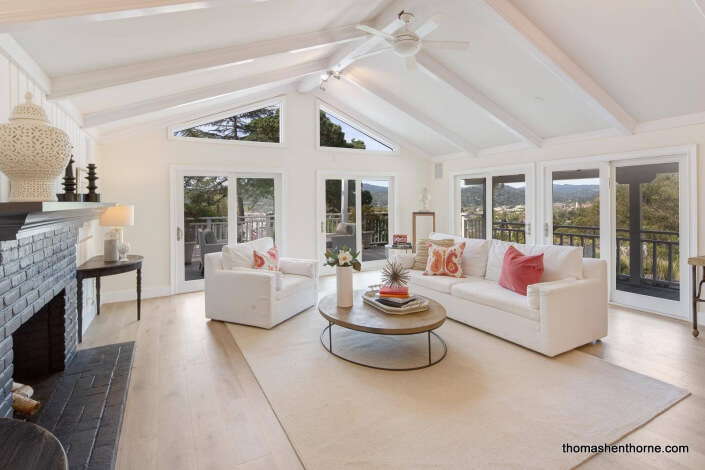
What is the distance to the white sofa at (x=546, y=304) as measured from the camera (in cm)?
318

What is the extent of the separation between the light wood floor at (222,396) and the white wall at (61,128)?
2.62ft

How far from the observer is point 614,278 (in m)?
4.91

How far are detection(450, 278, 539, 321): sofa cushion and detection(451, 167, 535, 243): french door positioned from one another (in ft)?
7.55

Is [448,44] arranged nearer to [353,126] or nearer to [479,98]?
[479,98]

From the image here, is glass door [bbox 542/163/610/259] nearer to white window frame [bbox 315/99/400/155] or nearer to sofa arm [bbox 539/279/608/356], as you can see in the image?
sofa arm [bbox 539/279/608/356]

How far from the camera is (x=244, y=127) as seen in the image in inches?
240

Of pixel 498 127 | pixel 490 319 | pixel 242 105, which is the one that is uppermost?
pixel 242 105

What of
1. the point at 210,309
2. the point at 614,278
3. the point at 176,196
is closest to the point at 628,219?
the point at 614,278

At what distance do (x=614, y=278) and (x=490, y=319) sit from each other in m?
2.43

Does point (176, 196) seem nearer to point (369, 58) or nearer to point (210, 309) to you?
point (210, 309)

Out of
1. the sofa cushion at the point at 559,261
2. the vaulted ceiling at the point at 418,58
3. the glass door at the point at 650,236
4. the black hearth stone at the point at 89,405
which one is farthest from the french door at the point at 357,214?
the black hearth stone at the point at 89,405

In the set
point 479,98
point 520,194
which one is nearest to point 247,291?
point 479,98

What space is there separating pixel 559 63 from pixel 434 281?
2.57m

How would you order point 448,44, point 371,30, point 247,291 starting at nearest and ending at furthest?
1. point 371,30
2. point 448,44
3. point 247,291
